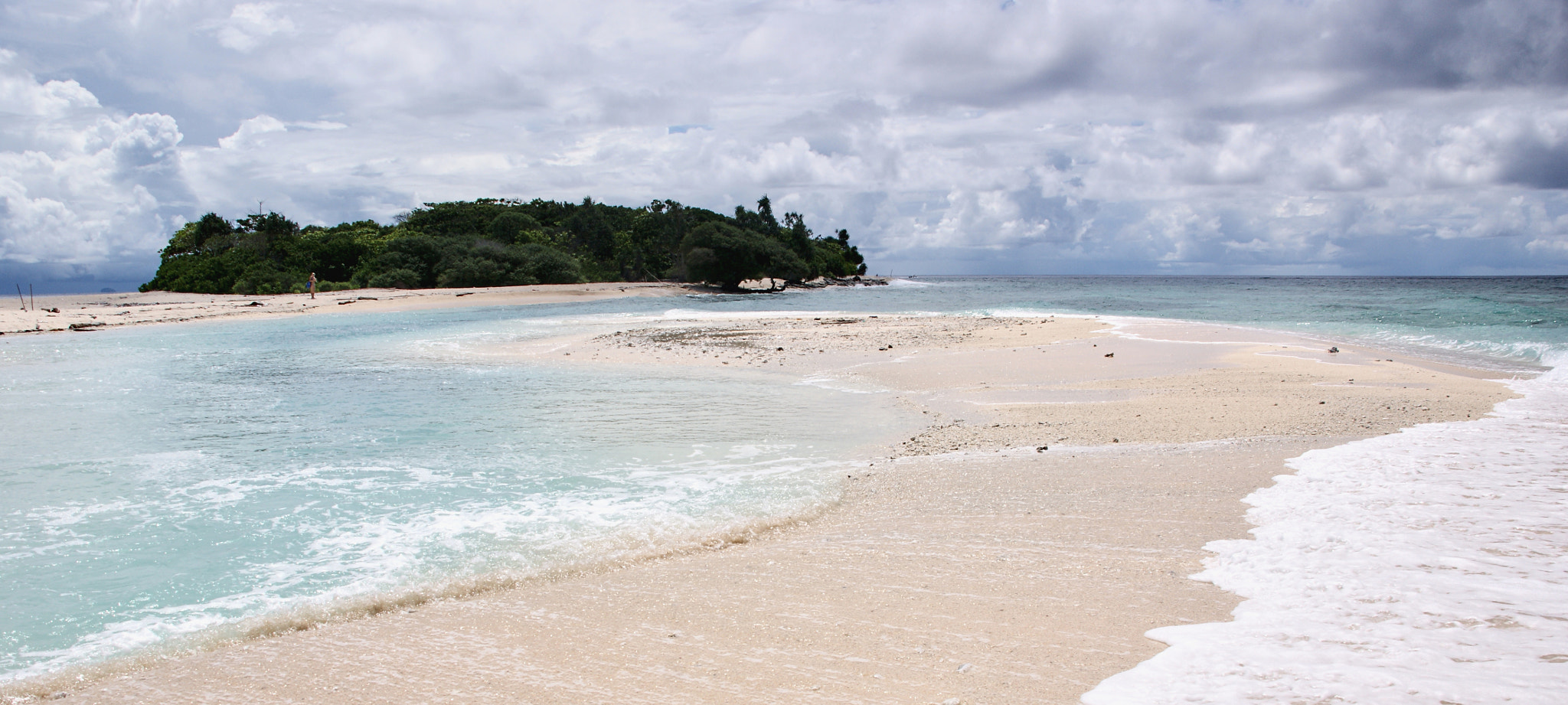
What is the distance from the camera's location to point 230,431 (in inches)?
344

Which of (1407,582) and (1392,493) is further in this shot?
(1392,493)

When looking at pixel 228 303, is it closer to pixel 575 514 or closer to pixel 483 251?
pixel 483 251

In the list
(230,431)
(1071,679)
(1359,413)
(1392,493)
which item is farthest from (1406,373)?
(230,431)

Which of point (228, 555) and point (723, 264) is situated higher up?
point (723, 264)

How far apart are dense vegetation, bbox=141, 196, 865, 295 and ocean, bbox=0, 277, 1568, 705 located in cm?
4204

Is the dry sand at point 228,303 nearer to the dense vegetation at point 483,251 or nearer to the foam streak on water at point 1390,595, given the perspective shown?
the dense vegetation at point 483,251

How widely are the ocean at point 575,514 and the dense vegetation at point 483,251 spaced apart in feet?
138

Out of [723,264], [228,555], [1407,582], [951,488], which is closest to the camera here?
[1407,582]

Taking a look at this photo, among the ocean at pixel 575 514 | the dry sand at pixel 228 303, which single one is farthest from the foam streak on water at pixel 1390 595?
the dry sand at pixel 228 303

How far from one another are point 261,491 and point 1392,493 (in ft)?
28.6

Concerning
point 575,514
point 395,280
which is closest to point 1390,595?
point 575,514

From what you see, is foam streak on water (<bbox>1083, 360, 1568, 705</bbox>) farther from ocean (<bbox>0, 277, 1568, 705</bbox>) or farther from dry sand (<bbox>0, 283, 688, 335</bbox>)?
dry sand (<bbox>0, 283, 688, 335</bbox>)

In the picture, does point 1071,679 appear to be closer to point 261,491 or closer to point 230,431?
point 261,491

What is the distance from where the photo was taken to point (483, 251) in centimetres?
5553
